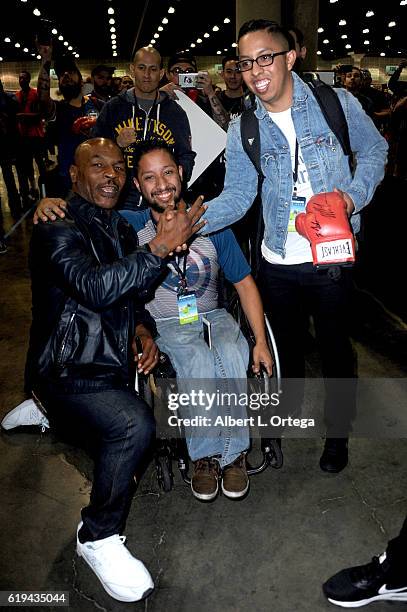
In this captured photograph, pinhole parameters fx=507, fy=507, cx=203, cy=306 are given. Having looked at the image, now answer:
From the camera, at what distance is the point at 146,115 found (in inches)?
138

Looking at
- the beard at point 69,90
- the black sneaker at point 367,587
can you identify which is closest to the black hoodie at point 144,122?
the beard at point 69,90

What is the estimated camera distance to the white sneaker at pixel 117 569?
1877 millimetres

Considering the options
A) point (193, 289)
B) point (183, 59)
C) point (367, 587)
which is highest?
point (183, 59)

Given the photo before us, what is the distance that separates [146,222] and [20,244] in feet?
14.9

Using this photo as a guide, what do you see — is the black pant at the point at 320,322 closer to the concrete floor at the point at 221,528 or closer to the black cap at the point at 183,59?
the concrete floor at the point at 221,528

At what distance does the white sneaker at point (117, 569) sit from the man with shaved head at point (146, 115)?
2367 mm

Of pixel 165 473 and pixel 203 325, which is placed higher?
pixel 203 325

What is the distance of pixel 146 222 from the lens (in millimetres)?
2529

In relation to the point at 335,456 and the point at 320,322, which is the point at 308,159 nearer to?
the point at 320,322

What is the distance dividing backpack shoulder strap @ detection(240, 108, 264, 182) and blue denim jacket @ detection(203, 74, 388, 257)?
2 centimetres

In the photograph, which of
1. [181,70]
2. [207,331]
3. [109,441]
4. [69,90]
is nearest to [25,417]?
[109,441]

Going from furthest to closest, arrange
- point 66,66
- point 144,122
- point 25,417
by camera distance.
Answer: point 66,66 < point 144,122 < point 25,417

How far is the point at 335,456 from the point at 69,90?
15.0 feet

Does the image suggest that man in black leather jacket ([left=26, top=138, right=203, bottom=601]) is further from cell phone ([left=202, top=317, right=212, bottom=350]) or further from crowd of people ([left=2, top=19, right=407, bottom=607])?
cell phone ([left=202, top=317, right=212, bottom=350])
